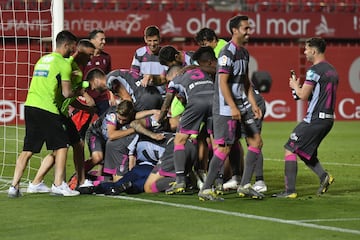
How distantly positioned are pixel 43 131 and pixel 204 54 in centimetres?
210

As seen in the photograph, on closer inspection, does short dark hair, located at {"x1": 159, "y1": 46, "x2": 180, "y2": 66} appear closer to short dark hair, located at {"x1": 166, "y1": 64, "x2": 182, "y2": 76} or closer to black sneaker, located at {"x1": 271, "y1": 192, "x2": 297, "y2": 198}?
short dark hair, located at {"x1": 166, "y1": 64, "x2": 182, "y2": 76}

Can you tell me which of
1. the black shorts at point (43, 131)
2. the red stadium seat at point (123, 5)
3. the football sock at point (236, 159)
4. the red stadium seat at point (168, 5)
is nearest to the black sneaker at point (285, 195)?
the football sock at point (236, 159)

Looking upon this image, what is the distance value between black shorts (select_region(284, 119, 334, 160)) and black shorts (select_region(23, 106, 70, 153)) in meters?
2.57

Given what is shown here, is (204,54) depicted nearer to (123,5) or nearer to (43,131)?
(43,131)

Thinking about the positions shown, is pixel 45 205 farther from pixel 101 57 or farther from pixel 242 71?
pixel 101 57

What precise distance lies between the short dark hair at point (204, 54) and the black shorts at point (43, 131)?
5.91 feet

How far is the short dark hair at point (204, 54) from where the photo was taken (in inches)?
461

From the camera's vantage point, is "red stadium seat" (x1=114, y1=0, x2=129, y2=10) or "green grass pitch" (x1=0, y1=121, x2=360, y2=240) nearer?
"green grass pitch" (x1=0, y1=121, x2=360, y2=240)

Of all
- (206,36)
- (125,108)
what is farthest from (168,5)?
(125,108)

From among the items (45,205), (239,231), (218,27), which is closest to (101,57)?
(45,205)

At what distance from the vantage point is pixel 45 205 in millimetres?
10375

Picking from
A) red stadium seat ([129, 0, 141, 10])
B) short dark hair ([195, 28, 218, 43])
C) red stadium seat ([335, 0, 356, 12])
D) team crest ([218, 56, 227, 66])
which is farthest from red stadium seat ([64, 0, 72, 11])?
team crest ([218, 56, 227, 66])

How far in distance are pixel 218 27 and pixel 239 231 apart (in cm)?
2197

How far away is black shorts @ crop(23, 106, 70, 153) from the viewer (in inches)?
439
